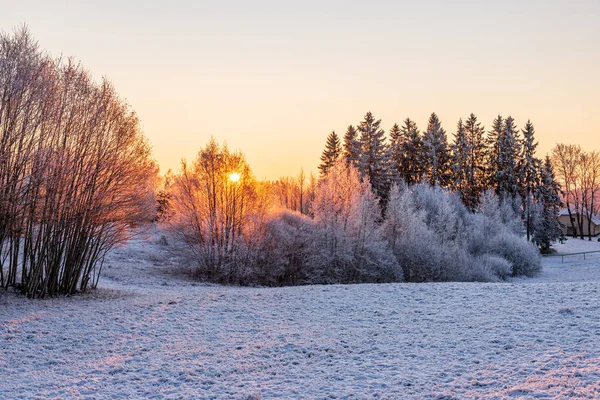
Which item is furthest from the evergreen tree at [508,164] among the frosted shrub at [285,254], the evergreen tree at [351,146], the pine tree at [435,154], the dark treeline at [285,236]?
the frosted shrub at [285,254]

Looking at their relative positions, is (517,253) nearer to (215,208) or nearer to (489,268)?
(489,268)

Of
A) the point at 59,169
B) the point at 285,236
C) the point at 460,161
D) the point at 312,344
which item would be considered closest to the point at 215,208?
the point at 285,236

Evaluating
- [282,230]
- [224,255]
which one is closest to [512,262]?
[282,230]

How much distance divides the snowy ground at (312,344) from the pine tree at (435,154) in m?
38.9

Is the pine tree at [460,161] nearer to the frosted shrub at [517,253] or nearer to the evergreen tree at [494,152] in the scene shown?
the evergreen tree at [494,152]

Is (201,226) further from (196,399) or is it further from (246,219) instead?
(196,399)

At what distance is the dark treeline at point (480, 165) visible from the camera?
5275cm

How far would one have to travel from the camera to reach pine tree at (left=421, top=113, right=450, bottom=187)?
54.1 metres

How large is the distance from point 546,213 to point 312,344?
4942cm

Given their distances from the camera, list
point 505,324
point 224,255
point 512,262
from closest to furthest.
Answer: point 505,324 < point 224,255 < point 512,262

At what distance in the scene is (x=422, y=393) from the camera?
7043mm

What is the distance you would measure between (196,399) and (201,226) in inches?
935

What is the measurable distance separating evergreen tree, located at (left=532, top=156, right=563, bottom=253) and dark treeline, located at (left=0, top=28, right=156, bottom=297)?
45.7m

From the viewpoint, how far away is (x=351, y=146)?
4997 cm
